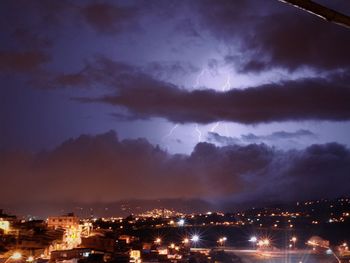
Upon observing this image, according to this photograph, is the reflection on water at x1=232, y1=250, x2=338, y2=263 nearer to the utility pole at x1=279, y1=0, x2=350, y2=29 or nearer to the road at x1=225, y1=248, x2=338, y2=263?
the road at x1=225, y1=248, x2=338, y2=263

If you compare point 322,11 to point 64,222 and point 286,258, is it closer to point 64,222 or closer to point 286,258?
point 64,222

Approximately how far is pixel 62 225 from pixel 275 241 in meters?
52.7

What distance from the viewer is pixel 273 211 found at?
178625 millimetres

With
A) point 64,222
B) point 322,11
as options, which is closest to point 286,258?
point 64,222

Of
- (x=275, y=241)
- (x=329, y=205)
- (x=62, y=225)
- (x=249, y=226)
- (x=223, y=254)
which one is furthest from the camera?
(x=329, y=205)

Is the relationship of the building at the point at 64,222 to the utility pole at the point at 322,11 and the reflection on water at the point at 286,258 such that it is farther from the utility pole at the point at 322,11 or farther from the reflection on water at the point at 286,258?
the utility pole at the point at 322,11

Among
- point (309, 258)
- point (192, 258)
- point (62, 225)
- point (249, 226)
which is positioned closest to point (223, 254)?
point (192, 258)

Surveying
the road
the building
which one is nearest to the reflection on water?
the road

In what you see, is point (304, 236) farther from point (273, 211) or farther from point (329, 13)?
point (329, 13)

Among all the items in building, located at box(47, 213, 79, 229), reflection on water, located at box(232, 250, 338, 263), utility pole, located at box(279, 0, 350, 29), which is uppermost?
building, located at box(47, 213, 79, 229)

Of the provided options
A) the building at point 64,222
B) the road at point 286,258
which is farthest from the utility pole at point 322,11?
the building at point 64,222

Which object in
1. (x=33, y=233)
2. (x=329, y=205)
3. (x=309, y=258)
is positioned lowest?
(x=309, y=258)

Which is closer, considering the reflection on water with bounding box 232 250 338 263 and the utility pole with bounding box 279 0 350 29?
the utility pole with bounding box 279 0 350 29

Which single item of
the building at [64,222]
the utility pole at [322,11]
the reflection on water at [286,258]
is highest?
the building at [64,222]
